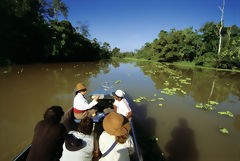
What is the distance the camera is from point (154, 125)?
3.97 m

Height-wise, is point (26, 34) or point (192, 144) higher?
point (26, 34)

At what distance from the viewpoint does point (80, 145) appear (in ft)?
4.90

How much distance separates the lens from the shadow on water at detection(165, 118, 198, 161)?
2.79 meters

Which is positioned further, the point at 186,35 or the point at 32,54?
the point at 186,35

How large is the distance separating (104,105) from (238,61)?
1068 inches

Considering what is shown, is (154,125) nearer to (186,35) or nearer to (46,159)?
(46,159)

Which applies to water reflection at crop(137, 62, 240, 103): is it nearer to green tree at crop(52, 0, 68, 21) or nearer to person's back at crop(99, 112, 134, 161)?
person's back at crop(99, 112, 134, 161)

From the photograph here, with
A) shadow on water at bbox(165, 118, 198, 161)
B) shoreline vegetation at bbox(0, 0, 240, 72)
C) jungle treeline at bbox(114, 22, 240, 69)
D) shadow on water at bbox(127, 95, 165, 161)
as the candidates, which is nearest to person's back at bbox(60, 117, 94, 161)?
shadow on water at bbox(127, 95, 165, 161)

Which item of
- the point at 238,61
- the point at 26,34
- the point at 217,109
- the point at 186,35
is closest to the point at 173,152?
the point at 217,109

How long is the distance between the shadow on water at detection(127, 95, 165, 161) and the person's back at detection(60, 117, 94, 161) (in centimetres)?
178

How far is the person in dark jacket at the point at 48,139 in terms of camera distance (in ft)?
4.69

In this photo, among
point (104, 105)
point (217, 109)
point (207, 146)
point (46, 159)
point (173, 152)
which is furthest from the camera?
point (217, 109)

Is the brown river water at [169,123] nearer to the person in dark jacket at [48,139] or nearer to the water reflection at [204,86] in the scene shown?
the water reflection at [204,86]

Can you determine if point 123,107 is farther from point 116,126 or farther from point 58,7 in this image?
point 58,7
